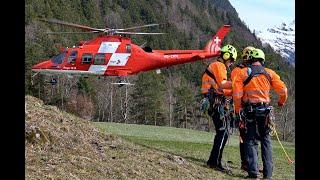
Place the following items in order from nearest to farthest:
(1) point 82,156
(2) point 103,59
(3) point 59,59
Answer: (1) point 82,156 < (2) point 103,59 < (3) point 59,59

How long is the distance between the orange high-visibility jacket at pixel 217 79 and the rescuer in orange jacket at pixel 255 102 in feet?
2.10

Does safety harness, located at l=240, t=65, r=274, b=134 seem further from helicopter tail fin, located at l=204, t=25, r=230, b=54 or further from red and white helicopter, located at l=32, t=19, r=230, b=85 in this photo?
helicopter tail fin, located at l=204, t=25, r=230, b=54

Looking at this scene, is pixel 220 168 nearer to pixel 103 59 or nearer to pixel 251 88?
pixel 251 88

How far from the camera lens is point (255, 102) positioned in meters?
8.72

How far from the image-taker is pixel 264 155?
902 cm

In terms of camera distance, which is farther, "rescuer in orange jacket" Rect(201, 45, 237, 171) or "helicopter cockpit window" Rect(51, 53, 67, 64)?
"helicopter cockpit window" Rect(51, 53, 67, 64)

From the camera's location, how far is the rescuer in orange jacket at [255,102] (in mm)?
8711

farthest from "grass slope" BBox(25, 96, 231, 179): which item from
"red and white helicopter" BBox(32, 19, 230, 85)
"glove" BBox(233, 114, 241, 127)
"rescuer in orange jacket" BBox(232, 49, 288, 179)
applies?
"red and white helicopter" BBox(32, 19, 230, 85)

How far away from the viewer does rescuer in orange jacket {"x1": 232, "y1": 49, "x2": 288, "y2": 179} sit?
343 inches

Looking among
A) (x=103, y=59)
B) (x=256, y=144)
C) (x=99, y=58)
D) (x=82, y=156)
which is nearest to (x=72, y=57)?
(x=99, y=58)

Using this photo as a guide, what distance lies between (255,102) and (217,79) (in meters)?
1.01

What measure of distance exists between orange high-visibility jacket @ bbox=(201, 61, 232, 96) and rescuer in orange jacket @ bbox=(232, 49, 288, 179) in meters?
Answer: 0.64

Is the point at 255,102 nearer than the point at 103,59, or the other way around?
the point at 255,102

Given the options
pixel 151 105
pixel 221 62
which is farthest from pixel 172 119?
pixel 221 62
